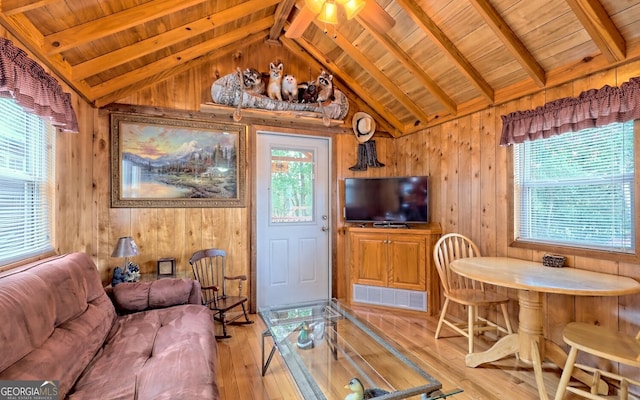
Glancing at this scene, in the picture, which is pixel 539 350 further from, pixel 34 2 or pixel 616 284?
pixel 34 2

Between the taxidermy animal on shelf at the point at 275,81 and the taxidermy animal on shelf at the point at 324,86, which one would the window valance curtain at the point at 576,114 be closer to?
the taxidermy animal on shelf at the point at 324,86

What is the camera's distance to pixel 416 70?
3082mm

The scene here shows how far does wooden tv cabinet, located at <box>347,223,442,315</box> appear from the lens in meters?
3.38

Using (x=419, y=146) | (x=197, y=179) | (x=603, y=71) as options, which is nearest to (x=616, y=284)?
(x=603, y=71)

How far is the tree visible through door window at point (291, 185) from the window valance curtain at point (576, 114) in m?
2.10

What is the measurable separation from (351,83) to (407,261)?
223cm

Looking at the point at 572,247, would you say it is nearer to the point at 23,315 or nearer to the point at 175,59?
the point at 23,315

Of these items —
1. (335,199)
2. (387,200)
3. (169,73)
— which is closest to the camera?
(169,73)

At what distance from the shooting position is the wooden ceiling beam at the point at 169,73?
2.92 metres

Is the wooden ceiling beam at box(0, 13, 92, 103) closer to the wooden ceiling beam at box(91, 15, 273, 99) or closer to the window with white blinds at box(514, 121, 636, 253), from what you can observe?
the wooden ceiling beam at box(91, 15, 273, 99)

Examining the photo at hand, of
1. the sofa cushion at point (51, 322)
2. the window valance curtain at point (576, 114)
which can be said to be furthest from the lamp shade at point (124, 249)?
the window valance curtain at point (576, 114)

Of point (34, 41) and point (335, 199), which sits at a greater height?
point (34, 41)

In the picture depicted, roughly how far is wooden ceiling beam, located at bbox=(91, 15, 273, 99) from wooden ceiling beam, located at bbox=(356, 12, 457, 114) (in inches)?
47.4

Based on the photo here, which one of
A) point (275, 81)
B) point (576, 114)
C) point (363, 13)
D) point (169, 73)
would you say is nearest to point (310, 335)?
point (363, 13)
